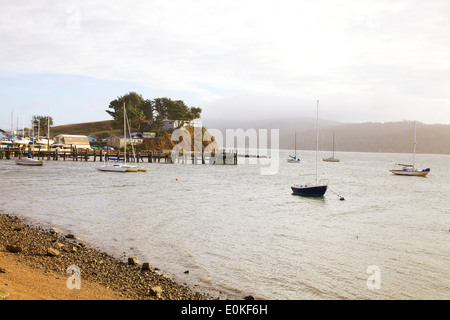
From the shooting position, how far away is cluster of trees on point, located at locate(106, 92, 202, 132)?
413 feet

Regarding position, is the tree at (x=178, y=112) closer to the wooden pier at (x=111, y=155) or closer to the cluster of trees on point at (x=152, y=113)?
the cluster of trees on point at (x=152, y=113)

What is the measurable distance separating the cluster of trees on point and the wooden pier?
1531 cm

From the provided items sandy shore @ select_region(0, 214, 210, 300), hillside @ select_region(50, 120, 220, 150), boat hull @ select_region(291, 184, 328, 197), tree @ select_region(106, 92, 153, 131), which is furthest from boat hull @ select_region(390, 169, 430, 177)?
tree @ select_region(106, 92, 153, 131)

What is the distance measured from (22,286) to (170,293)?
4.44m

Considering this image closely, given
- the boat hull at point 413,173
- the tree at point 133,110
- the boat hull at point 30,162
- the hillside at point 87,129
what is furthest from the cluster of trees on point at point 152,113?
the boat hull at point 413,173

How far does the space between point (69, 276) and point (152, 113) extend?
134065 millimetres

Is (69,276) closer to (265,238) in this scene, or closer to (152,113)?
(265,238)

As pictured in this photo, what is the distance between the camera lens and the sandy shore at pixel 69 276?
1007 centimetres

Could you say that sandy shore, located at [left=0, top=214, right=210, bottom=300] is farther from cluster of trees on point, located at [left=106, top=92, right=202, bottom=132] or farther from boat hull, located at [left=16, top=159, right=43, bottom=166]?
cluster of trees on point, located at [left=106, top=92, right=202, bottom=132]

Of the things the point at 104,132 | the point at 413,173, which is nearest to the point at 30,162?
the point at 104,132

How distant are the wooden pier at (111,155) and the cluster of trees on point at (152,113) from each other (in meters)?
15.3

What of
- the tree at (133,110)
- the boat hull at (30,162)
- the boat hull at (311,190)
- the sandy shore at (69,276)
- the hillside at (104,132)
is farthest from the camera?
the tree at (133,110)

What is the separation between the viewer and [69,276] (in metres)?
11.9
